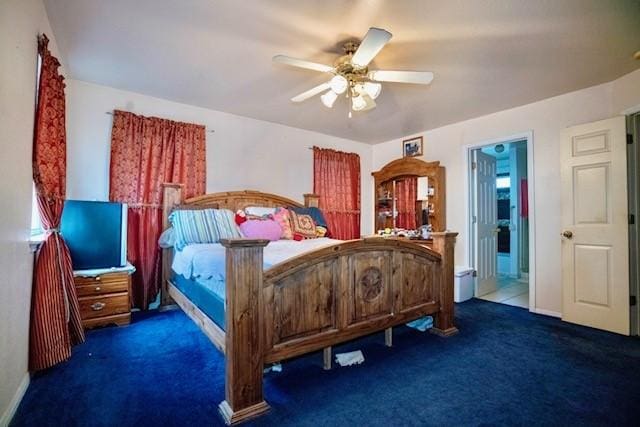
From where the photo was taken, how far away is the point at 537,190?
347cm

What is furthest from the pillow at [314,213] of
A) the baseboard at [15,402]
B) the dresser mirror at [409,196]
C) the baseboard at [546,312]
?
the baseboard at [15,402]

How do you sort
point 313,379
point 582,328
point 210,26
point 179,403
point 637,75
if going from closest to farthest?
point 179,403 → point 313,379 → point 210,26 → point 637,75 → point 582,328

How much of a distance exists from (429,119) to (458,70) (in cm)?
141

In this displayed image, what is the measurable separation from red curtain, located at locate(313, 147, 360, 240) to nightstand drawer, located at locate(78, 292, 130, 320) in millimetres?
2932

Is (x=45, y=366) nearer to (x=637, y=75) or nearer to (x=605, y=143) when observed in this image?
(x=605, y=143)

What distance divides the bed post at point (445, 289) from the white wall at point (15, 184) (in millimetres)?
2938

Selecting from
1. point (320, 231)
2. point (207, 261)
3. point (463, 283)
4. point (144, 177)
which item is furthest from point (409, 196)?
point (144, 177)

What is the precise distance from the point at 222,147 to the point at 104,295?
7.07ft

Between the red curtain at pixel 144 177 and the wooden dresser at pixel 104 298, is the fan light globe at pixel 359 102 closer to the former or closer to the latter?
the red curtain at pixel 144 177

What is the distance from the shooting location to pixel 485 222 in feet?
14.1

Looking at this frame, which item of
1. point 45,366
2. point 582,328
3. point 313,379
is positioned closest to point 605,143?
point 582,328

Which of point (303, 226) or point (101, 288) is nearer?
point (101, 288)

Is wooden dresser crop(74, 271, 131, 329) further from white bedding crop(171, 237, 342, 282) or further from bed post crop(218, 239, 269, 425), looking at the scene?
bed post crop(218, 239, 269, 425)

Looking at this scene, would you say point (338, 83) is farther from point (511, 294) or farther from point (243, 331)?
point (511, 294)
